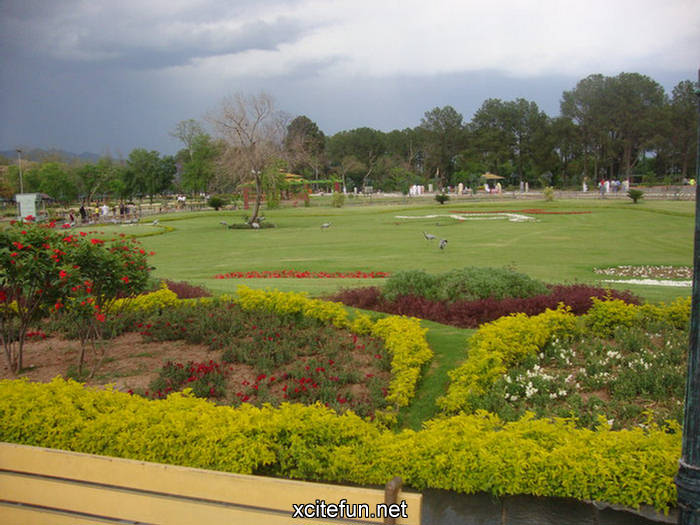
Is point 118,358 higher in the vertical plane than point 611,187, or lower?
lower

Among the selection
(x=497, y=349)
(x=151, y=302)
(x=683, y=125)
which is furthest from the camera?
(x=683, y=125)

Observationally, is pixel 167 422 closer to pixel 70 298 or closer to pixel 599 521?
pixel 599 521

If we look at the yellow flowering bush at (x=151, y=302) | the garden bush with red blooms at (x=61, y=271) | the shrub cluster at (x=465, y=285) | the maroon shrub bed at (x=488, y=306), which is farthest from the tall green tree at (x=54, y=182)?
the garden bush with red blooms at (x=61, y=271)

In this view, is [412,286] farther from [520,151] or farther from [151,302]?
[520,151]

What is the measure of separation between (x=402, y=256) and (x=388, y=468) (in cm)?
1422

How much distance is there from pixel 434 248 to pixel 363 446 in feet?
54.4

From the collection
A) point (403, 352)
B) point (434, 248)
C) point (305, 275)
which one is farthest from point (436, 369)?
point (434, 248)

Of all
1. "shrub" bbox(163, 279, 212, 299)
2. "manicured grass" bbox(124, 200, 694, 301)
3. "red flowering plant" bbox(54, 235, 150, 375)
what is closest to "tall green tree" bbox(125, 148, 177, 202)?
"manicured grass" bbox(124, 200, 694, 301)

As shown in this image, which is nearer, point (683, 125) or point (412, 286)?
point (412, 286)

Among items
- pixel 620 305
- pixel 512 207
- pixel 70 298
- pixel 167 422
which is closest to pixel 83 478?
pixel 167 422

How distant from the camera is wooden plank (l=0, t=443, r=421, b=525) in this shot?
95.4 inches

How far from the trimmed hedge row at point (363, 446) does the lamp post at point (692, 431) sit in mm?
523

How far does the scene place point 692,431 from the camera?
2.22m

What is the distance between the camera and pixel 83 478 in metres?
2.79
